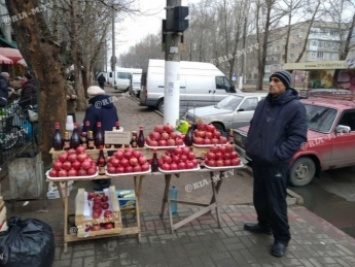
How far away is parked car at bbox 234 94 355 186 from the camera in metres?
6.45

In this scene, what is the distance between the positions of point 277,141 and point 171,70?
388cm

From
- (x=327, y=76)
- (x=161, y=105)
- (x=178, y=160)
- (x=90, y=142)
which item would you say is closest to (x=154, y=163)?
(x=178, y=160)

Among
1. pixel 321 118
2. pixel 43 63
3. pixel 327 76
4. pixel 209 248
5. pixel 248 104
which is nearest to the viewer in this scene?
pixel 209 248

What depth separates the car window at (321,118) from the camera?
6750 millimetres

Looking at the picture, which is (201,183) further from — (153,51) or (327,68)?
(153,51)

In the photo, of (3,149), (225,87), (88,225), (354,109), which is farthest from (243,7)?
(88,225)

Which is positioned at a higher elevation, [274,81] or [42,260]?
[274,81]

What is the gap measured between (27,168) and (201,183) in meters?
3.00

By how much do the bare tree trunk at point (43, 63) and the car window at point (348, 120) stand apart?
18.3 ft

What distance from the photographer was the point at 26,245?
9.82 ft

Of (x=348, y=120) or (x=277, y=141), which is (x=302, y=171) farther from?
(x=277, y=141)

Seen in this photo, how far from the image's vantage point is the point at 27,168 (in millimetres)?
4512

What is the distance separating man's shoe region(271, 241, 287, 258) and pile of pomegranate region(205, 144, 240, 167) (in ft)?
3.43

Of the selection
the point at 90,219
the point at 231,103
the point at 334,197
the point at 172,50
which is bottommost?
the point at 334,197
